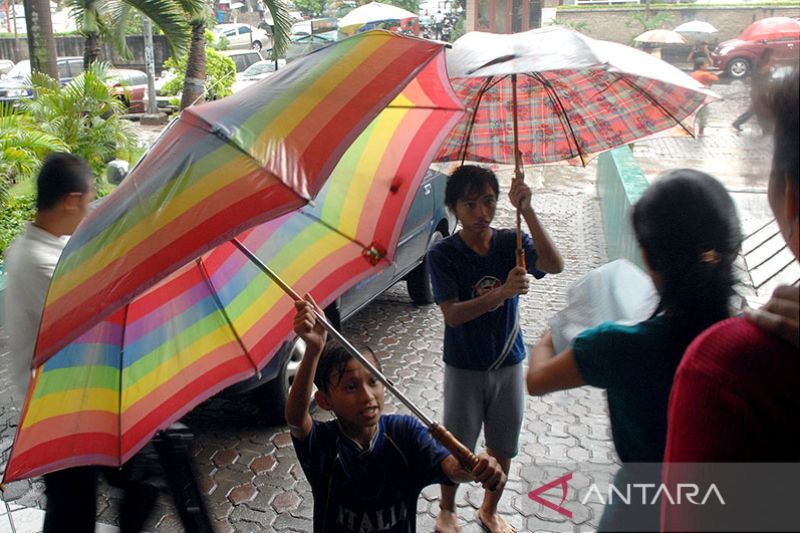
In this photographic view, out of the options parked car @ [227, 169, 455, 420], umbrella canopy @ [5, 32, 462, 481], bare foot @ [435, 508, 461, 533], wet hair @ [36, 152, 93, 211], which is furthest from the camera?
parked car @ [227, 169, 455, 420]

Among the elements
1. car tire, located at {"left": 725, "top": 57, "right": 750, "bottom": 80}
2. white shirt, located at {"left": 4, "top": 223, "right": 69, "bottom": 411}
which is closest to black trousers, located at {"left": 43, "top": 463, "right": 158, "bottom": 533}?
white shirt, located at {"left": 4, "top": 223, "right": 69, "bottom": 411}

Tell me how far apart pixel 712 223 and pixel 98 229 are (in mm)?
1519

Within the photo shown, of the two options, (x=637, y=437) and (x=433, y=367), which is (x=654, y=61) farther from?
(x=433, y=367)

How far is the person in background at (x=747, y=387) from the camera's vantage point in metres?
1.02

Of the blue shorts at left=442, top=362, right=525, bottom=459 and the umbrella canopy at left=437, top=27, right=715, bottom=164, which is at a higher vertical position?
the umbrella canopy at left=437, top=27, right=715, bottom=164

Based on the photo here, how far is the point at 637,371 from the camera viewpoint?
5.56ft

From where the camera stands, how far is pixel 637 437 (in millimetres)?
1729

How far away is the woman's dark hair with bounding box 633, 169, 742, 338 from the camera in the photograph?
168 centimetres

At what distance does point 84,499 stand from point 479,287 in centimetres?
179

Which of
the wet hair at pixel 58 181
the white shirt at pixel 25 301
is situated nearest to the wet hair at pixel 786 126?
the white shirt at pixel 25 301

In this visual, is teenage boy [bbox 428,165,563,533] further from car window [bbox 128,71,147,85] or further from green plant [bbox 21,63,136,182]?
car window [bbox 128,71,147,85]

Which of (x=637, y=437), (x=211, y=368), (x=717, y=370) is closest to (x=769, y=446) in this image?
(x=717, y=370)

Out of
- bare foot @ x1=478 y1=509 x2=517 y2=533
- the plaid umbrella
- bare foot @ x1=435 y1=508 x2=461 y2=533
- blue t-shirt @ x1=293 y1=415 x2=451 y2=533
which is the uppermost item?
the plaid umbrella

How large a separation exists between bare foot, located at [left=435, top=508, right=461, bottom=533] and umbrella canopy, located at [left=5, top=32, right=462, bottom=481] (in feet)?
5.46
